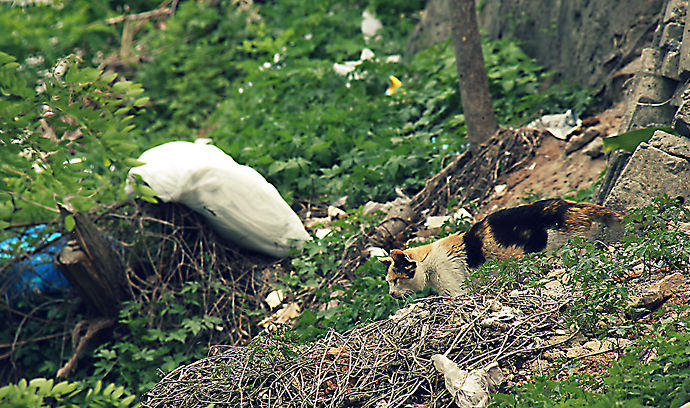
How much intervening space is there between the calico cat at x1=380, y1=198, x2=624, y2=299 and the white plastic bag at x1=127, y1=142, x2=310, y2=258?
1109 millimetres

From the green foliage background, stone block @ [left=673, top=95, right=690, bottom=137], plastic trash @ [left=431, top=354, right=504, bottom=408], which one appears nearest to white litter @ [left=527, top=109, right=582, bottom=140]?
the green foliage background

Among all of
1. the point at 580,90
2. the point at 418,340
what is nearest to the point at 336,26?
the point at 580,90

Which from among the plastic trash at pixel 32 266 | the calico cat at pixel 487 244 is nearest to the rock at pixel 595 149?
the calico cat at pixel 487 244

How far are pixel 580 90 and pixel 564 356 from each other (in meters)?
3.33

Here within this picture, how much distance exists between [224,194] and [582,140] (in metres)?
2.96

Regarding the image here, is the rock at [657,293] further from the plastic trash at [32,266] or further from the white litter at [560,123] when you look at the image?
the plastic trash at [32,266]

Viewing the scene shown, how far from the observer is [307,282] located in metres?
3.78

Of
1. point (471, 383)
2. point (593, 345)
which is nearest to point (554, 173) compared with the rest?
point (593, 345)

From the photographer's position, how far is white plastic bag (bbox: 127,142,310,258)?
A: 3.79 m

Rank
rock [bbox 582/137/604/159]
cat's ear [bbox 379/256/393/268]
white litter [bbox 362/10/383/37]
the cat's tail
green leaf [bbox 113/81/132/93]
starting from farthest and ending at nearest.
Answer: white litter [bbox 362/10/383/37] < rock [bbox 582/137/604/159] < cat's ear [bbox 379/256/393/268] < the cat's tail < green leaf [bbox 113/81/132/93]

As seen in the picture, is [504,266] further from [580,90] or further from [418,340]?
[580,90]

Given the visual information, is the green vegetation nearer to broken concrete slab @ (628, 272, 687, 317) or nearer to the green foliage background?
the green foliage background

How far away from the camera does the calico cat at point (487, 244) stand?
2854 mm

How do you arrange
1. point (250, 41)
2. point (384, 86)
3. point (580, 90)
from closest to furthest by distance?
point (580, 90), point (384, 86), point (250, 41)
